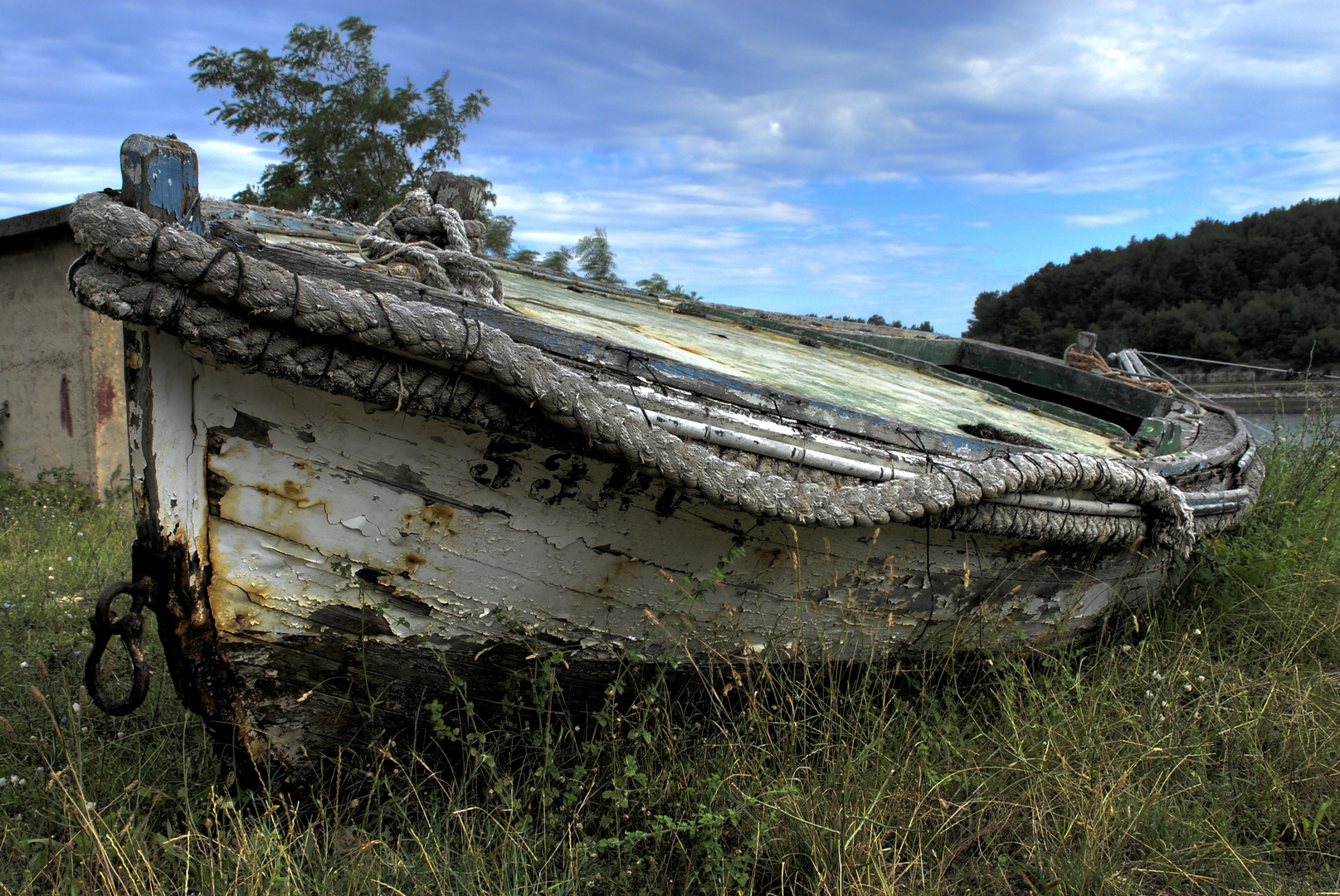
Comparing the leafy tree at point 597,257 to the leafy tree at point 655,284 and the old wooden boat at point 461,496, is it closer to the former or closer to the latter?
the leafy tree at point 655,284

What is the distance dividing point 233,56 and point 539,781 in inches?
614

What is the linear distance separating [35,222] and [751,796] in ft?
18.6

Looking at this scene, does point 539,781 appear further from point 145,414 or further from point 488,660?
point 145,414

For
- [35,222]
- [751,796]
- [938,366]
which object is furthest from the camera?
[35,222]

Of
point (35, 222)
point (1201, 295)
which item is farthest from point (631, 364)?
point (1201, 295)

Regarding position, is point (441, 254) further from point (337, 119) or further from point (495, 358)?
point (337, 119)

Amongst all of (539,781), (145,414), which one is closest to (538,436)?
(145,414)

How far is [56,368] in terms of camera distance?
5.37 m

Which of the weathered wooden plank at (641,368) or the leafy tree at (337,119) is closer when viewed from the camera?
the weathered wooden plank at (641,368)

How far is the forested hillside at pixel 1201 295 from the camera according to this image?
17781 mm

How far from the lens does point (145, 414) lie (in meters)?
1.55

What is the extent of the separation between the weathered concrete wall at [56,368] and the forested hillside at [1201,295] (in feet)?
61.1

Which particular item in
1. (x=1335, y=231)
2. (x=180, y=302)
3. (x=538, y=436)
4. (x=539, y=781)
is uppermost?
(x=1335, y=231)

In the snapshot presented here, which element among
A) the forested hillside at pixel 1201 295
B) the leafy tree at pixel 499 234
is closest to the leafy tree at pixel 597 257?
the leafy tree at pixel 499 234
